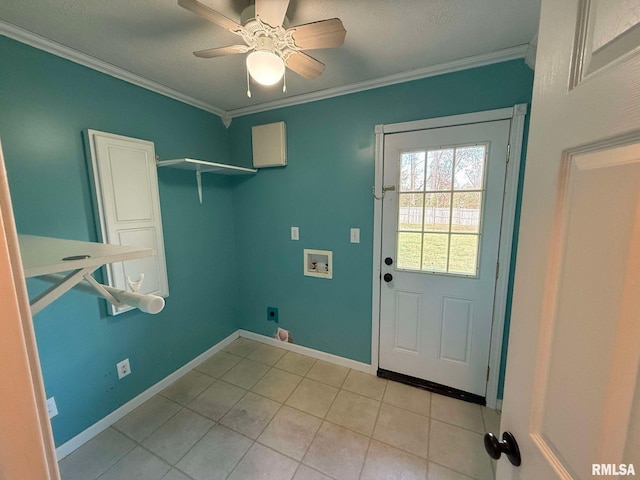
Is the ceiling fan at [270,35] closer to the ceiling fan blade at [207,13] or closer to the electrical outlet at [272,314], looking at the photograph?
the ceiling fan blade at [207,13]

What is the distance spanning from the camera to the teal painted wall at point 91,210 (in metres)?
1.35

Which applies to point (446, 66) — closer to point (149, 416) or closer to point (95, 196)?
point (95, 196)

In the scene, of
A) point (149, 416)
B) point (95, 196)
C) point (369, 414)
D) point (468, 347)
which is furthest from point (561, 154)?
point (149, 416)

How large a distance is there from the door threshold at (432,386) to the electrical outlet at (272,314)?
1092 mm

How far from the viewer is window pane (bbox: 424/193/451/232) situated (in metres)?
1.80

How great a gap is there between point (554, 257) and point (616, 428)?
0.27 metres

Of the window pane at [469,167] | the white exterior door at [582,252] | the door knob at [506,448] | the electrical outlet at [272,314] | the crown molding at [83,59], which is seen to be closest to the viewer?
the white exterior door at [582,252]

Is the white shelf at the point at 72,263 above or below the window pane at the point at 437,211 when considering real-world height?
below

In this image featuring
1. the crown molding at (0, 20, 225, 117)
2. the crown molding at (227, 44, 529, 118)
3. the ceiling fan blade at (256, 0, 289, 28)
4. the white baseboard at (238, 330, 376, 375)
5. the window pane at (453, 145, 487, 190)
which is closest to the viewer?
the ceiling fan blade at (256, 0, 289, 28)

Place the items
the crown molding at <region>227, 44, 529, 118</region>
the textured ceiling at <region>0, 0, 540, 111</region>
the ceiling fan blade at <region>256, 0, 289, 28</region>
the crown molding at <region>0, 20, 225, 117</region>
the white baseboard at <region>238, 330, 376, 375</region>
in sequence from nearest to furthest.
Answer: the ceiling fan blade at <region>256, 0, 289, 28</region>, the textured ceiling at <region>0, 0, 540, 111</region>, the crown molding at <region>0, 20, 225, 117</region>, the crown molding at <region>227, 44, 529, 118</region>, the white baseboard at <region>238, 330, 376, 375</region>

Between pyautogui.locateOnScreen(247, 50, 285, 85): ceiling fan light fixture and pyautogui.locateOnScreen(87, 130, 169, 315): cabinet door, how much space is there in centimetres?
117

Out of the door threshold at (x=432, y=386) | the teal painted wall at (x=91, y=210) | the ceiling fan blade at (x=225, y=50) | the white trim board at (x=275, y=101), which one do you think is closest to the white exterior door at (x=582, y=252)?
the ceiling fan blade at (x=225, y=50)

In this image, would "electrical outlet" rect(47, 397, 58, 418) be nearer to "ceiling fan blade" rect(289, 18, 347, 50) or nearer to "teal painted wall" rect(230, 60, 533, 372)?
"teal painted wall" rect(230, 60, 533, 372)

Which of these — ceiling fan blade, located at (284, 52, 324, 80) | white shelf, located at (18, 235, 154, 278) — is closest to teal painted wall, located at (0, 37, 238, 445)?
white shelf, located at (18, 235, 154, 278)
